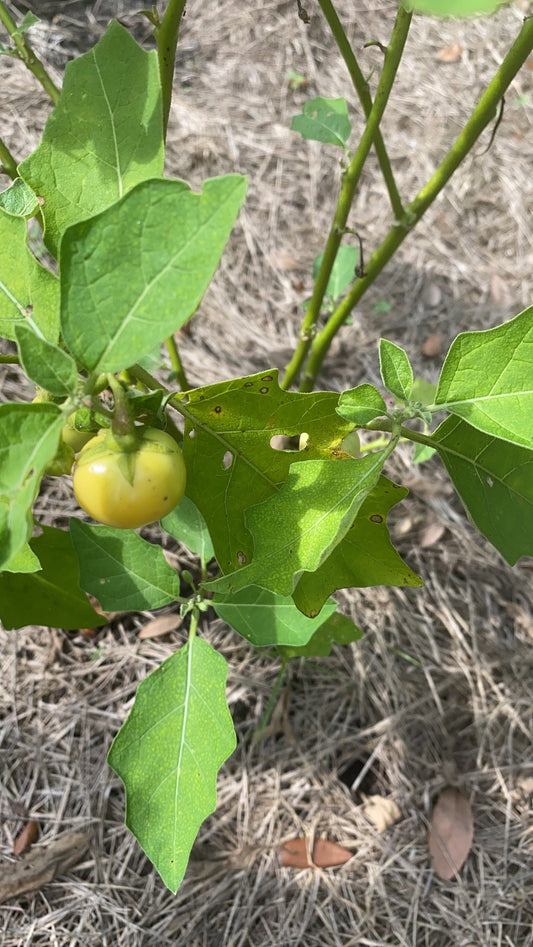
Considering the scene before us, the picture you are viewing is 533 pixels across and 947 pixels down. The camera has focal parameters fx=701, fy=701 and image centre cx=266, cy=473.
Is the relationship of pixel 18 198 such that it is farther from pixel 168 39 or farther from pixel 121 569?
pixel 121 569

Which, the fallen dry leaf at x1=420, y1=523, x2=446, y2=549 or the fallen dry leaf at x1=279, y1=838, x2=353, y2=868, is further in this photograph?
the fallen dry leaf at x1=420, y1=523, x2=446, y2=549

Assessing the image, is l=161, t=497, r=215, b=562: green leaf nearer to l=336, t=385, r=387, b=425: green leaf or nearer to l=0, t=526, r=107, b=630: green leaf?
l=0, t=526, r=107, b=630: green leaf

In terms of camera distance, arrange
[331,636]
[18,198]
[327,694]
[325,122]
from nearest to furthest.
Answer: [18,198], [325,122], [331,636], [327,694]

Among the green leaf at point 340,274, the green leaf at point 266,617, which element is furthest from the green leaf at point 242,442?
the green leaf at point 340,274

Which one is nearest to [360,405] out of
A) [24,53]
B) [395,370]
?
[395,370]

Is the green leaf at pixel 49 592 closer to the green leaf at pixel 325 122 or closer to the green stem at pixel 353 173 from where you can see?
the green stem at pixel 353 173

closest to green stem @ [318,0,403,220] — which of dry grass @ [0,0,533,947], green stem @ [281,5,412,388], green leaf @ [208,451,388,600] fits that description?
green stem @ [281,5,412,388]
